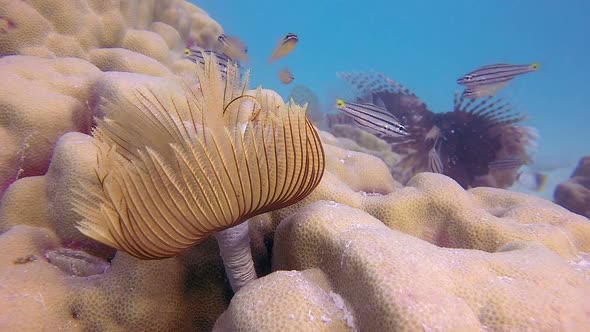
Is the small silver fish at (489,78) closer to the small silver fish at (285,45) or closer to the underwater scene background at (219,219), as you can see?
the underwater scene background at (219,219)

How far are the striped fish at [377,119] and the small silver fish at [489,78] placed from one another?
210cm

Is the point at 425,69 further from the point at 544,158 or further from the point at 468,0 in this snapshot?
the point at 544,158

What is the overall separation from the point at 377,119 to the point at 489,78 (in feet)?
9.25

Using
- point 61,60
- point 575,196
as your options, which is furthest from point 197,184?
point 575,196

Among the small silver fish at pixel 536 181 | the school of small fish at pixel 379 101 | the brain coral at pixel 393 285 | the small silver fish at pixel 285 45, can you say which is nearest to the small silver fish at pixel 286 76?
the school of small fish at pixel 379 101

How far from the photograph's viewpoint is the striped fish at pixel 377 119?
5.19 metres

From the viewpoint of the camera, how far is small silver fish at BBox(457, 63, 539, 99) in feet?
20.9

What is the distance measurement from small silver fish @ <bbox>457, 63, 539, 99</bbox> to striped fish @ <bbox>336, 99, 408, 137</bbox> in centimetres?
210

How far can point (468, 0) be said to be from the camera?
121m

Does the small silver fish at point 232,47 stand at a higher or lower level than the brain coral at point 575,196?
higher

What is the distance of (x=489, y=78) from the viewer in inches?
255

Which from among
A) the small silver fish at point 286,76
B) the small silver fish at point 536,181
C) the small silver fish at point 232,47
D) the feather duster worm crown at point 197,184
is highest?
the small silver fish at point 232,47

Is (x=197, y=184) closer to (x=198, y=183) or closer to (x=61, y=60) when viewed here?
(x=198, y=183)

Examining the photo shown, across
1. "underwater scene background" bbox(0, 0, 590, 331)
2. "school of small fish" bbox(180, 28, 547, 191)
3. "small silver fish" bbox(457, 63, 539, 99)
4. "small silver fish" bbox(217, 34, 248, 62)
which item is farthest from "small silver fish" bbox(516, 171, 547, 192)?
"small silver fish" bbox(217, 34, 248, 62)
